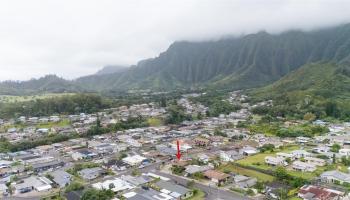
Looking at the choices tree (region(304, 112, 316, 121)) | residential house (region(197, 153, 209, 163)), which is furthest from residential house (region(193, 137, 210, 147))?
tree (region(304, 112, 316, 121))

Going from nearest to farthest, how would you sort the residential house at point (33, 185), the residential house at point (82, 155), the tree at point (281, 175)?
the tree at point (281, 175)
the residential house at point (33, 185)
the residential house at point (82, 155)

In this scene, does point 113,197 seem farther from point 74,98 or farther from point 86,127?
point 74,98

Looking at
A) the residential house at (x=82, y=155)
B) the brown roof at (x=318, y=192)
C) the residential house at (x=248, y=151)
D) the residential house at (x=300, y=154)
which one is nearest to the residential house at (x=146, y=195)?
the brown roof at (x=318, y=192)

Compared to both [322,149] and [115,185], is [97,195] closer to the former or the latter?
[115,185]

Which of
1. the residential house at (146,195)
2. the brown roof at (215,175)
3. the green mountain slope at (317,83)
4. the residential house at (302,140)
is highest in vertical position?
the green mountain slope at (317,83)

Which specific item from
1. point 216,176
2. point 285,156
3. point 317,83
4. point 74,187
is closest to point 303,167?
point 285,156

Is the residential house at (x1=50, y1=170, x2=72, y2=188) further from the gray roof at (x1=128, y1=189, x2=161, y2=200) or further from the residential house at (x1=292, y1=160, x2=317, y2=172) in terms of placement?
the residential house at (x1=292, y1=160, x2=317, y2=172)

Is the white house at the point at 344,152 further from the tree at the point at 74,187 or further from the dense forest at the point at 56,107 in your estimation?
the dense forest at the point at 56,107

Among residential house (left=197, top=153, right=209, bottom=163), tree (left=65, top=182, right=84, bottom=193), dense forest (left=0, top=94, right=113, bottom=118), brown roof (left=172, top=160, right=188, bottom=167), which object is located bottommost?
tree (left=65, top=182, right=84, bottom=193)
